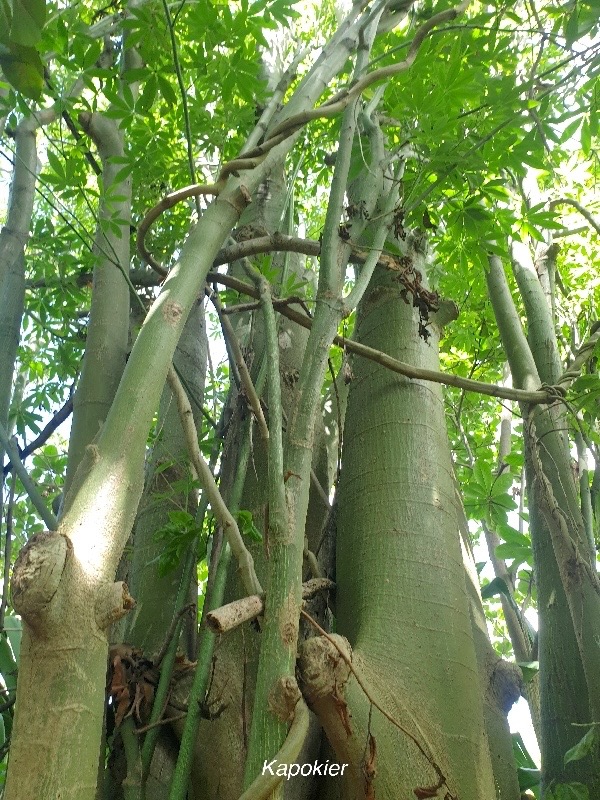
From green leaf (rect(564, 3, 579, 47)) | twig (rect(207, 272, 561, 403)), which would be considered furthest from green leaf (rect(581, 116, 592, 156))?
twig (rect(207, 272, 561, 403))

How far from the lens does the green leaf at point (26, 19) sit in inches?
34.9

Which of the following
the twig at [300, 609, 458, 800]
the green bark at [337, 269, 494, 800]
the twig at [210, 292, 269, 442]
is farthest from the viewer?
the twig at [210, 292, 269, 442]

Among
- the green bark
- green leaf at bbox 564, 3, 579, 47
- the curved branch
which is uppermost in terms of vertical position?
green leaf at bbox 564, 3, 579, 47

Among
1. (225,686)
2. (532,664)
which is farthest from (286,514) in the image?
(532,664)

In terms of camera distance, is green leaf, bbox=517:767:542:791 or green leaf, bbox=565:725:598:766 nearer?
green leaf, bbox=565:725:598:766

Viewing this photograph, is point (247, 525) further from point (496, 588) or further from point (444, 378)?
point (496, 588)

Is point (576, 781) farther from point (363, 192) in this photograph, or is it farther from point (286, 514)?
point (363, 192)

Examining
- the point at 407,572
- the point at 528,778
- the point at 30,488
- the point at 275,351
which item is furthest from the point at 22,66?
the point at 528,778

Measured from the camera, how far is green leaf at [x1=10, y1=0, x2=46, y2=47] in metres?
0.89

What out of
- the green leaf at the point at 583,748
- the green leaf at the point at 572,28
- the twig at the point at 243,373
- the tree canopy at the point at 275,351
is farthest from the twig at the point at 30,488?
the green leaf at the point at 572,28

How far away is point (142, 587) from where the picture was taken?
188 cm

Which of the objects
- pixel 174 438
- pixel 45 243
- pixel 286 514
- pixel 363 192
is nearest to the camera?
pixel 286 514

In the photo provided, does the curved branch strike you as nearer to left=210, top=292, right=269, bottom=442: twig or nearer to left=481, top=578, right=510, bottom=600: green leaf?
left=210, top=292, right=269, bottom=442: twig

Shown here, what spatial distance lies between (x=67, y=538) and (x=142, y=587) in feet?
3.78
